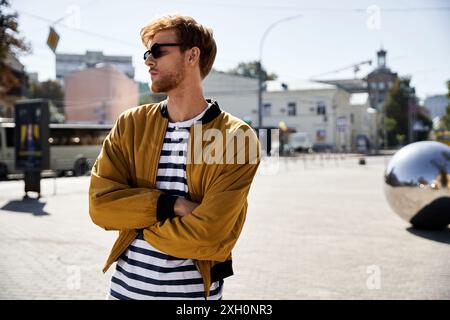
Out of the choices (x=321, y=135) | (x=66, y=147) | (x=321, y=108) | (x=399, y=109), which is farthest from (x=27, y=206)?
(x=399, y=109)

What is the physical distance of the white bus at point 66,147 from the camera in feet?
75.9

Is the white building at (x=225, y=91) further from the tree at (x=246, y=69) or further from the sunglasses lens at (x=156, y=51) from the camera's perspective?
the sunglasses lens at (x=156, y=51)

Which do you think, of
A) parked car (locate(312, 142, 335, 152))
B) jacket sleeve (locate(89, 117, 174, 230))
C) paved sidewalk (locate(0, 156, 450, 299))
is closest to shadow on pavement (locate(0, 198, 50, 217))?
paved sidewalk (locate(0, 156, 450, 299))

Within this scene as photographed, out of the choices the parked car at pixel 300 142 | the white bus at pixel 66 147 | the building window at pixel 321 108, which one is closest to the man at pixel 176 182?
the white bus at pixel 66 147

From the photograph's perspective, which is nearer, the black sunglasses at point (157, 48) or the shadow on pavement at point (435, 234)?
the black sunglasses at point (157, 48)

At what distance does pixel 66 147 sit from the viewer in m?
25.0

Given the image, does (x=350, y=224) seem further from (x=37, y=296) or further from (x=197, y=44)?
(x=197, y=44)

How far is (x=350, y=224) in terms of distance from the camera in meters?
8.98

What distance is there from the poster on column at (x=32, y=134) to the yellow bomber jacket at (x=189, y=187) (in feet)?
36.6

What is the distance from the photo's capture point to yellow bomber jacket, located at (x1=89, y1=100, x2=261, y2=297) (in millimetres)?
2025

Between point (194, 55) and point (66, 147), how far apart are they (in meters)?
24.5

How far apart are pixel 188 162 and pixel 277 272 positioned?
3.73m

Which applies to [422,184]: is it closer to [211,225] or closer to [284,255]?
[284,255]
